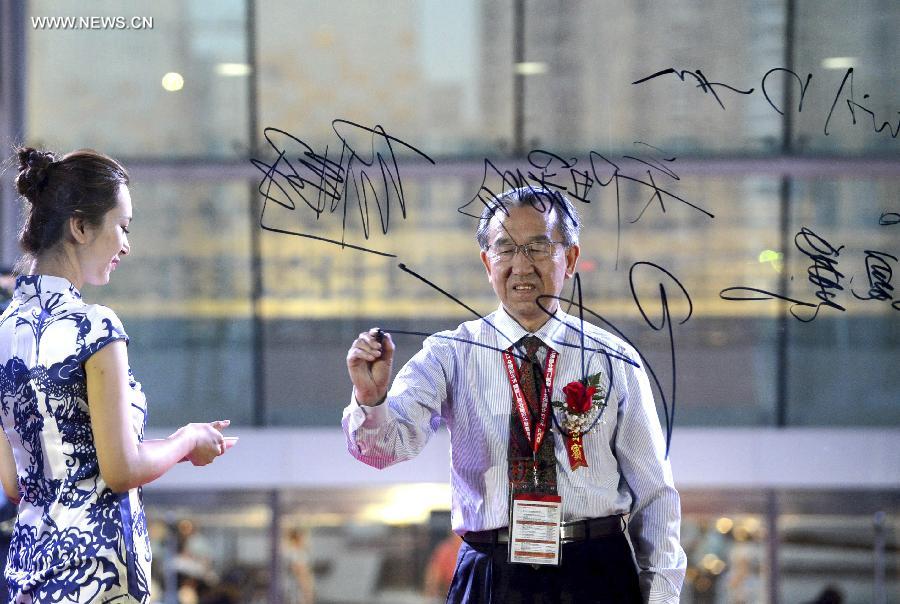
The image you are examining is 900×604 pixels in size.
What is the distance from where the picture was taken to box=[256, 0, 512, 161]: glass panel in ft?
11.2

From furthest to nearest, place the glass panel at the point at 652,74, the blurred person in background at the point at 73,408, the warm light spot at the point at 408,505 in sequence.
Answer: the warm light spot at the point at 408,505 < the glass panel at the point at 652,74 < the blurred person in background at the point at 73,408

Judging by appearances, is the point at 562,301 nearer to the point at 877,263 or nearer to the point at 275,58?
the point at 877,263

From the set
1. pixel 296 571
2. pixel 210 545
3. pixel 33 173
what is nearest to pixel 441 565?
pixel 296 571

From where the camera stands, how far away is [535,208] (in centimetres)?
217

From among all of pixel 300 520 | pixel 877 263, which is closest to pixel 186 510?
pixel 300 520

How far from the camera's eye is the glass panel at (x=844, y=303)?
248 centimetres

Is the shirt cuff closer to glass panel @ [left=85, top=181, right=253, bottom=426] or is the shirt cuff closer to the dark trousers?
the dark trousers

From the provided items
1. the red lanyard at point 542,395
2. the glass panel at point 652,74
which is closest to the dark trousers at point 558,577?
the red lanyard at point 542,395

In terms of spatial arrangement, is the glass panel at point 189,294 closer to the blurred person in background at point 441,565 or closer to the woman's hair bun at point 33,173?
the blurred person in background at point 441,565
